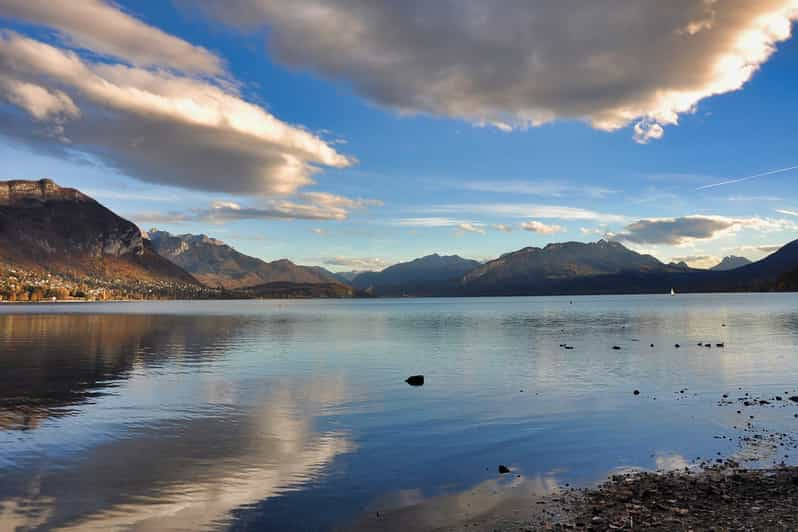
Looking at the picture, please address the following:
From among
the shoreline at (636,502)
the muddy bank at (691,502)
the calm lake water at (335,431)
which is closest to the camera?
the muddy bank at (691,502)

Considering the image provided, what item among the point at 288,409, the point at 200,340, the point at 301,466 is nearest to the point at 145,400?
the point at 288,409

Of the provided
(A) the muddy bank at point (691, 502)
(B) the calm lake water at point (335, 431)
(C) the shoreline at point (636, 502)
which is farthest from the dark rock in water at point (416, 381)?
(A) the muddy bank at point (691, 502)

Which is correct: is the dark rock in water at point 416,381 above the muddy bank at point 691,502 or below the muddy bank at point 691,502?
below

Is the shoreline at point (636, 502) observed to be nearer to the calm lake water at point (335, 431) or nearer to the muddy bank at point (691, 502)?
the muddy bank at point (691, 502)

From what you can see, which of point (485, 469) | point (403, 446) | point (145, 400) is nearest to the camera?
point (485, 469)

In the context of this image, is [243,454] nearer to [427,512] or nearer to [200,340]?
[427,512]

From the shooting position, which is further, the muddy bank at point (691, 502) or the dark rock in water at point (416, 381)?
the dark rock in water at point (416, 381)

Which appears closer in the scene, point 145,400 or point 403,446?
point 403,446

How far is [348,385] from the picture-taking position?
53.5 metres

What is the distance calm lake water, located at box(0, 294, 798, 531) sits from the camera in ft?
71.7

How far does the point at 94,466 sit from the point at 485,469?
19.4 m

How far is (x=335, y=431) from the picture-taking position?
112 feet

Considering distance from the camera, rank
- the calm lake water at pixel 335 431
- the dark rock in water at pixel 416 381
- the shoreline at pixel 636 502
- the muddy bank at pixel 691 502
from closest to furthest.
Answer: the muddy bank at pixel 691 502, the shoreline at pixel 636 502, the calm lake water at pixel 335 431, the dark rock in water at pixel 416 381

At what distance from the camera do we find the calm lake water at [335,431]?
2184 cm
